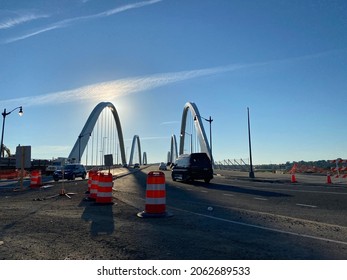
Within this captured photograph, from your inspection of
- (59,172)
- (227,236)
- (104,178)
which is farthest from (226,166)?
(227,236)

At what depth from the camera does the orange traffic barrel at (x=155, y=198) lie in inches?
357

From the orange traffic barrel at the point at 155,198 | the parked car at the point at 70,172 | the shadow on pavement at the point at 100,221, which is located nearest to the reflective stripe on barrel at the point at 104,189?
the shadow on pavement at the point at 100,221

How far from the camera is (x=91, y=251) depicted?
5.18 meters

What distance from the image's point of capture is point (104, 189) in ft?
40.6

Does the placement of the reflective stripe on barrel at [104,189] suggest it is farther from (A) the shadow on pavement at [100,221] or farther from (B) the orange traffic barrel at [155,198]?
(B) the orange traffic barrel at [155,198]

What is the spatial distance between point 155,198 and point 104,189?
12.5ft

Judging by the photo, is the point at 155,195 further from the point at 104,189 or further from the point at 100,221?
the point at 104,189

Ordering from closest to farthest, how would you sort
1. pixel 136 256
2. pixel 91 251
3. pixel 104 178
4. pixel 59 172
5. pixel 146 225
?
pixel 136 256 → pixel 91 251 → pixel 146 225 → pixel 104 178 → pixel 59 172

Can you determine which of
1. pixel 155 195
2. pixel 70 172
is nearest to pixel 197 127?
pixel 70 172

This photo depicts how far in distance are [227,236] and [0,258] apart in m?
3.89
